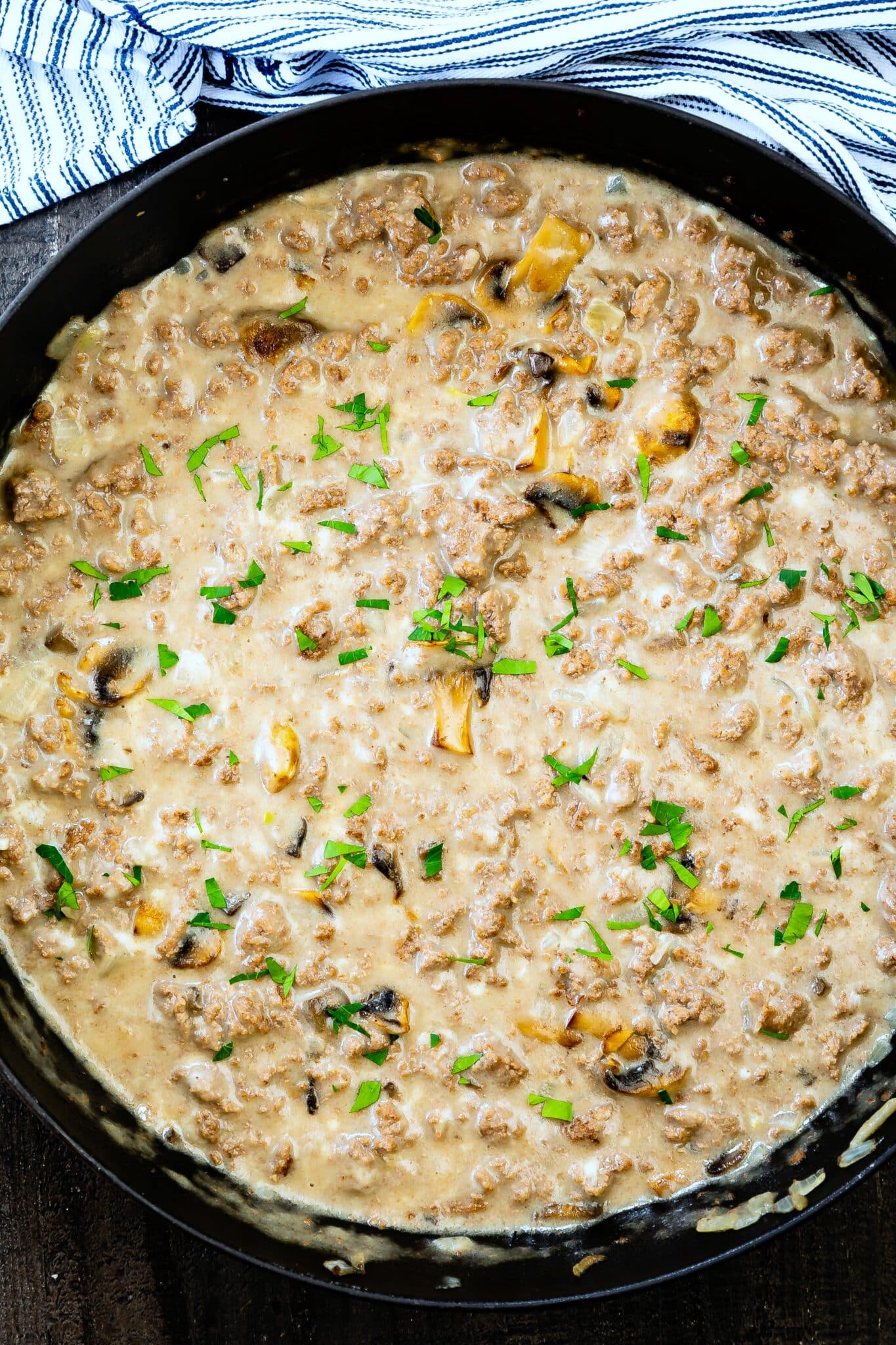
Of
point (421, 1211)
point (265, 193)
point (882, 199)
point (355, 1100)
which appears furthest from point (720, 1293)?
point (265, 193)

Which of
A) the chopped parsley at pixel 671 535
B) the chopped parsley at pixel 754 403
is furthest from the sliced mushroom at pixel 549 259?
the chopped parsley at pixel 671 535

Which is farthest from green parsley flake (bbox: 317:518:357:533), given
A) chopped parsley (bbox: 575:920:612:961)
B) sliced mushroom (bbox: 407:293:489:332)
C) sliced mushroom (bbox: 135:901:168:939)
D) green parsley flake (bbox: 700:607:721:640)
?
chopped parsley (bbox: 575:920:612:961)

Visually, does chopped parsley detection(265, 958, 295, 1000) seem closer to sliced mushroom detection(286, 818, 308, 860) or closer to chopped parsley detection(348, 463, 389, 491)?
sliced mushroom detection(286, 818, 308, 860)

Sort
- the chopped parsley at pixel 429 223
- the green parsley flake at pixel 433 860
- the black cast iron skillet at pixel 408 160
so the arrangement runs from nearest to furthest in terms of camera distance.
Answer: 1. the black cast iron skillet at pixel 408 160
2. the green parsley flake at pixel 433 860
3. the chopped parsley at pixel 429 223

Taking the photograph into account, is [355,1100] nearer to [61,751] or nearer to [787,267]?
[61,751]

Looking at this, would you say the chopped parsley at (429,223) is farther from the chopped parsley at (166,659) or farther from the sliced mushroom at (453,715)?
the chopped parsley at (166,659)

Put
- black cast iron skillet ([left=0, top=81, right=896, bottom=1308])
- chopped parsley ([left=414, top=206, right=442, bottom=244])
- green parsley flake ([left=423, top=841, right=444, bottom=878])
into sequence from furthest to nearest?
chopped parsley ([left=414, top=206, right=442, bottom=244]) < green parsley flake ([left=423, top=841, right=444, bottom=878]) < black cast iron skillet ([left=0, top=81, right=896, bottom=1308])
